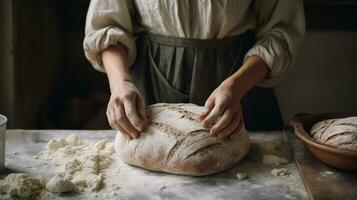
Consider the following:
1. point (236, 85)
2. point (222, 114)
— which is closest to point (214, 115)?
point (222, 114)

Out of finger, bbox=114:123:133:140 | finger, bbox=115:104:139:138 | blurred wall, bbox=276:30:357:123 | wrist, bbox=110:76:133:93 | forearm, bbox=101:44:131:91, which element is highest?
forearm, bbox=101:44:131:91

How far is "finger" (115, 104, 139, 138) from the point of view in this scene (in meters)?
1.17

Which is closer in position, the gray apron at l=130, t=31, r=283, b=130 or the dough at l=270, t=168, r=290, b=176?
the dough at l=270, t=168, r=290, b=176

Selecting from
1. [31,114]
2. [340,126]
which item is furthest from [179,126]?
[31,114]

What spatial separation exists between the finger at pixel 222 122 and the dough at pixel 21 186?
41cm

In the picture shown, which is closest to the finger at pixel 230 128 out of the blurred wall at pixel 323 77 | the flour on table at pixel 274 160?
the flour on table at pixel 274 160

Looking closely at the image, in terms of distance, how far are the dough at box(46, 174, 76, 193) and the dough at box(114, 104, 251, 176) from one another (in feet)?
0.59

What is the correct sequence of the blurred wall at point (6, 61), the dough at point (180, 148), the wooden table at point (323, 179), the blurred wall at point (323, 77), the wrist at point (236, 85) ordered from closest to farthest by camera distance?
the wooden table at point (323, 179)
the dough at point (180, 148)
the wrist at point (236, 85)
the blurred wall at point (6, 61)
the blurred wall at point (323, 77)

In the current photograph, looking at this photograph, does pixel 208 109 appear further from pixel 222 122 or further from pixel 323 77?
pixel 323 77

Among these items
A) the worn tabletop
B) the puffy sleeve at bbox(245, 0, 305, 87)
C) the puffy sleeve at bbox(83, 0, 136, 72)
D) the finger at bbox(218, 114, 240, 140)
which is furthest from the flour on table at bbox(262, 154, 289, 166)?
the puffy sleeve at bbox(83, 0, 136, 72)

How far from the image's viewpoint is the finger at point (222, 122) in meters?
1.17

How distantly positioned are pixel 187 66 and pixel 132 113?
0.30 m

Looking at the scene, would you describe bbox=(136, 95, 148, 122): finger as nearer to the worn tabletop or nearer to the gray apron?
the worn tabletop

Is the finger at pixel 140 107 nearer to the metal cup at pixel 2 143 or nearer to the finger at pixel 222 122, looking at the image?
the finger at pixel 222 122
